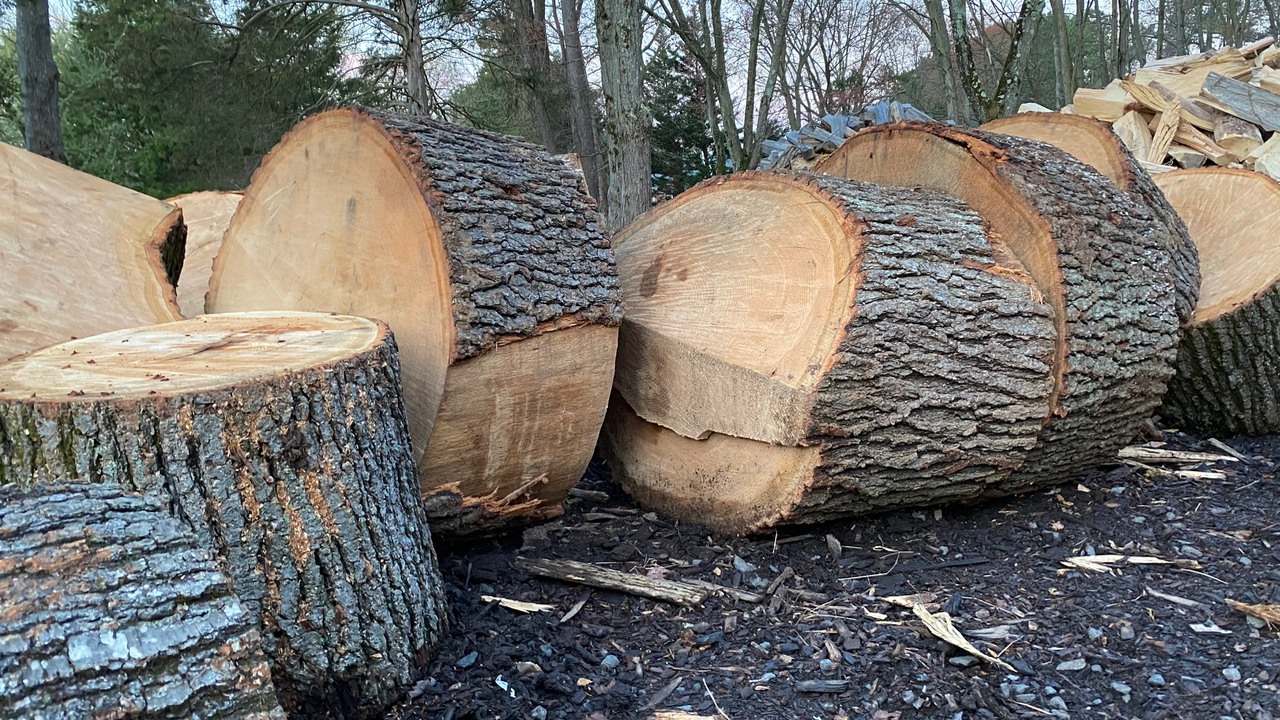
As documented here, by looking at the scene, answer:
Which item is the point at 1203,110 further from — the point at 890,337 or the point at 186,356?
the point at 186,356

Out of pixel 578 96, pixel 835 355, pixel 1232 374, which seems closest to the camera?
pixel 835 355

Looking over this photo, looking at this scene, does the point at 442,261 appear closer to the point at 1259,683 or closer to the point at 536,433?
the point at 536,433

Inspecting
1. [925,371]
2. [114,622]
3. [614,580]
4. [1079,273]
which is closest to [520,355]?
[614,580]

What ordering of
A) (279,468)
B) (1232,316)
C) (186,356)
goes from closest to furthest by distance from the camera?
(279,468)
(186,356)
(1232,316)

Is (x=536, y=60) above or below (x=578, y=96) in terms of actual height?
above

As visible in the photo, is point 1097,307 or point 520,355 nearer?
Answer: point 520,355

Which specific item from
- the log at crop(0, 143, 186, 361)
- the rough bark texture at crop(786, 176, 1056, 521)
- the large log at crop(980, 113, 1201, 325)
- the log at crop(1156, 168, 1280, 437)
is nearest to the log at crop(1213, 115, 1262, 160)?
the log at crop(1156, 168, 1280, 437)

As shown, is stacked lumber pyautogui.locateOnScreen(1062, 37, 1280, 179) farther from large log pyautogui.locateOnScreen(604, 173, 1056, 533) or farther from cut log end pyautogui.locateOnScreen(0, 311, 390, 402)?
cut log end pyautogui.locateOnScreen(0, 311, 390, 402)

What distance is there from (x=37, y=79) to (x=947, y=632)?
751 centimetres

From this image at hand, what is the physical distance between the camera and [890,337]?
7.58 ft

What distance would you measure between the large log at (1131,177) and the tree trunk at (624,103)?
9.73 ft

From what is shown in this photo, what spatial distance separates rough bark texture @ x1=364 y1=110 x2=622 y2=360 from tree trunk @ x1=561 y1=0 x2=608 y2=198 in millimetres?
7639

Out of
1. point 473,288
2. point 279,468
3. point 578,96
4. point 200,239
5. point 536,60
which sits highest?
point 536,60

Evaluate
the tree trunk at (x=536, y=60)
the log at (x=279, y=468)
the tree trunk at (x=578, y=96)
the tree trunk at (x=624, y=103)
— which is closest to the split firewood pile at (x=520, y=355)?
the log at (x=279, y=468)
